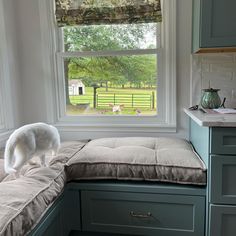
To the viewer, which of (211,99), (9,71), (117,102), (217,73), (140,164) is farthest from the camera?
(117,102)

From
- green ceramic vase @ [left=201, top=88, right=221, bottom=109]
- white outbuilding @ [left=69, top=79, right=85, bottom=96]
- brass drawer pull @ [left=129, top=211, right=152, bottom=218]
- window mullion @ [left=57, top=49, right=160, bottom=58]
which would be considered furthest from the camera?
white outbuilding @ [left=69, top=79, right=85, bottom=96]

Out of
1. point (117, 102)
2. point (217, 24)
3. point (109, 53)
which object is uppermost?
point (217, 24)

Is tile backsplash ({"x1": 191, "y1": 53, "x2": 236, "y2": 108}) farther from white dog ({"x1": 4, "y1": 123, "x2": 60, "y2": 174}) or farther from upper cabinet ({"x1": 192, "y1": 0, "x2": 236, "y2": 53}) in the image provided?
white dog ({"x1": 4, "y1": 123, "x2": 60, "y2": 174})

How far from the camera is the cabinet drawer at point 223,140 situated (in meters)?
1.39

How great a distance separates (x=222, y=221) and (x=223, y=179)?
0.25m

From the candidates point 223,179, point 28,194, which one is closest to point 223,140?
point 223,179

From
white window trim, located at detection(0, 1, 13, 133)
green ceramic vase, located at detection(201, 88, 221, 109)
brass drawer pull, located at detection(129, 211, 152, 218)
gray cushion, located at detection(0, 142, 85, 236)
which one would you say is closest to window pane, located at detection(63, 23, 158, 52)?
white window trim, located at detection(0, 1, 13, 133)

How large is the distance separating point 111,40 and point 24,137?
3.90 ft

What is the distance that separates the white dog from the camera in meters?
1.47

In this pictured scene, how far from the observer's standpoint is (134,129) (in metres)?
2.27

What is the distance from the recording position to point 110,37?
7.37 feet

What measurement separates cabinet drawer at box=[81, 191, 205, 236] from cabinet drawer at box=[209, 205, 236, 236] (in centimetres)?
7

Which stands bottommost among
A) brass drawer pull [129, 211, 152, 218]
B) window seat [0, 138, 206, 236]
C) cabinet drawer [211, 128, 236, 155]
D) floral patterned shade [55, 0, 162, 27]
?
brass drawer pull [129, 211, 152, 218]

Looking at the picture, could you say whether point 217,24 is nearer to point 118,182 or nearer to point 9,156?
point 118,182
